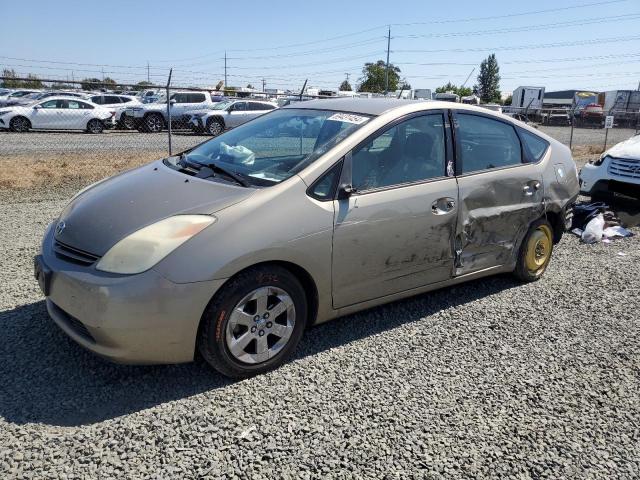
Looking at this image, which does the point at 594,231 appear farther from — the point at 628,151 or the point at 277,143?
the point at 277,143

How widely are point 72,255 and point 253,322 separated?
1090 mm

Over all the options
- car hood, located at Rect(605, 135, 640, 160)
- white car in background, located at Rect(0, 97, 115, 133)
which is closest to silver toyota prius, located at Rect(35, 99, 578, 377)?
car hood, located at Rect(605, 135, 640, 160)

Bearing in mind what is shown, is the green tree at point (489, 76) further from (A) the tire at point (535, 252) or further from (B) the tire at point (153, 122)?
(A) the tire at point (535, 252)

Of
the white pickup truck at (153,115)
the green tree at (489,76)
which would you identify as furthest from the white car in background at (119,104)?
the green tree at (489,76)

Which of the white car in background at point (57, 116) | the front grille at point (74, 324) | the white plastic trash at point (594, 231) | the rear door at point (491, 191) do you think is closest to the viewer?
the front grille at point (74, 324)

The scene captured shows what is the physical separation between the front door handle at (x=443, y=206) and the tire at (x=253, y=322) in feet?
3.94

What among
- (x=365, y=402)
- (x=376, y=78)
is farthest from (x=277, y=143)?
(x=376, y=78)

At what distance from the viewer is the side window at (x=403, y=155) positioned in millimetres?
3447

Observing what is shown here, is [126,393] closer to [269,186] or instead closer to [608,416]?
[269,186]

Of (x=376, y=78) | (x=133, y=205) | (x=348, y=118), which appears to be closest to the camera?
(x=133, y=205)

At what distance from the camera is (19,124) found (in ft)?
61.4

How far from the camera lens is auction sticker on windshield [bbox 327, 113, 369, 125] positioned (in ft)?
11.8

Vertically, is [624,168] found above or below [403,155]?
below

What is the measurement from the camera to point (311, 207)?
315 cm
